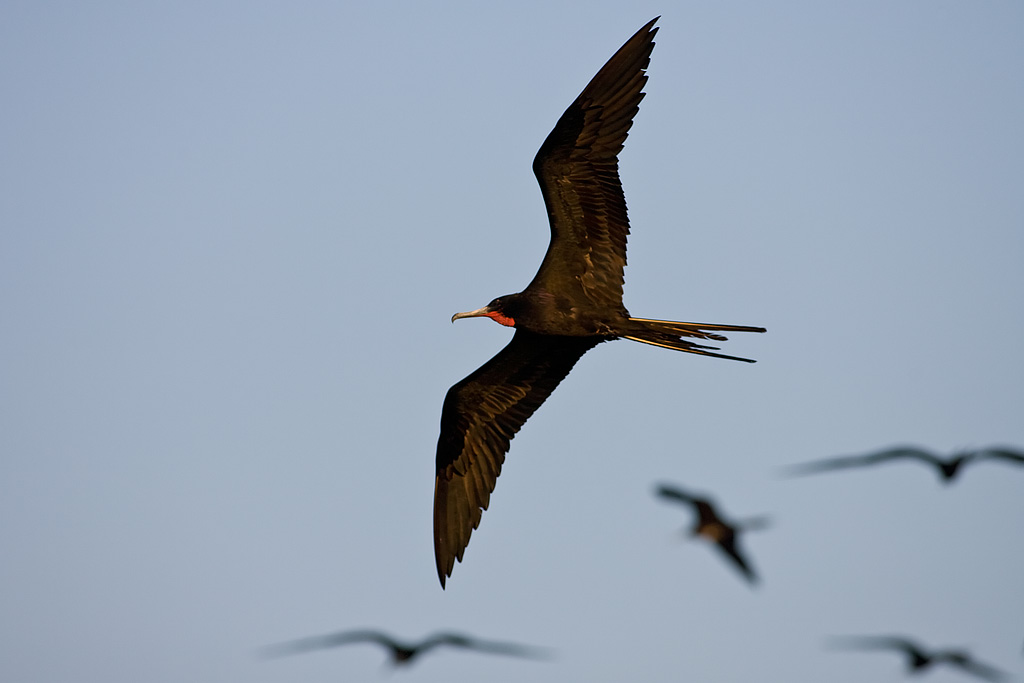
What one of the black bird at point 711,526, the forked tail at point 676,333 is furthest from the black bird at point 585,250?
the black bird at point 711,526

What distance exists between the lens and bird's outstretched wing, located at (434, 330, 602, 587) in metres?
11.0

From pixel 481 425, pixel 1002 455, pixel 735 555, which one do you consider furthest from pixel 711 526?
pixel 481 425

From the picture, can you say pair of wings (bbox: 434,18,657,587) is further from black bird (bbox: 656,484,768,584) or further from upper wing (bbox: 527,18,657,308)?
black bird (bbox: 656,484,768,584)

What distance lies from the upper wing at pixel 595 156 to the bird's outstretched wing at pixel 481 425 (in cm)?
141

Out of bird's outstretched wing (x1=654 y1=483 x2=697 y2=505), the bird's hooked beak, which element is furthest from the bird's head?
bird's outstretched wing (x1=654 y1=483 x2=697 y2=505)

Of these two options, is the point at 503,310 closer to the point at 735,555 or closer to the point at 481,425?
the point at 481,425

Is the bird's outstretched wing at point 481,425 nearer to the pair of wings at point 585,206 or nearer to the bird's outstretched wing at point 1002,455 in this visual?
the pair of wings at point 585,206

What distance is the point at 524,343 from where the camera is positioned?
10867 millimetres

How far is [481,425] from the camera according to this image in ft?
37.1

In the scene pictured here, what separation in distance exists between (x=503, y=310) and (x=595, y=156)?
1492 mm

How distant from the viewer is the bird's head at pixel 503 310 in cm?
1009

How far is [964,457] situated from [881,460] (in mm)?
924

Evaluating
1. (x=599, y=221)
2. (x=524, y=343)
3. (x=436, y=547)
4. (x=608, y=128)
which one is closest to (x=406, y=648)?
(x=436, y=547)

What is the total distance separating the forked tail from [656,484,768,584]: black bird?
5.88 feet
